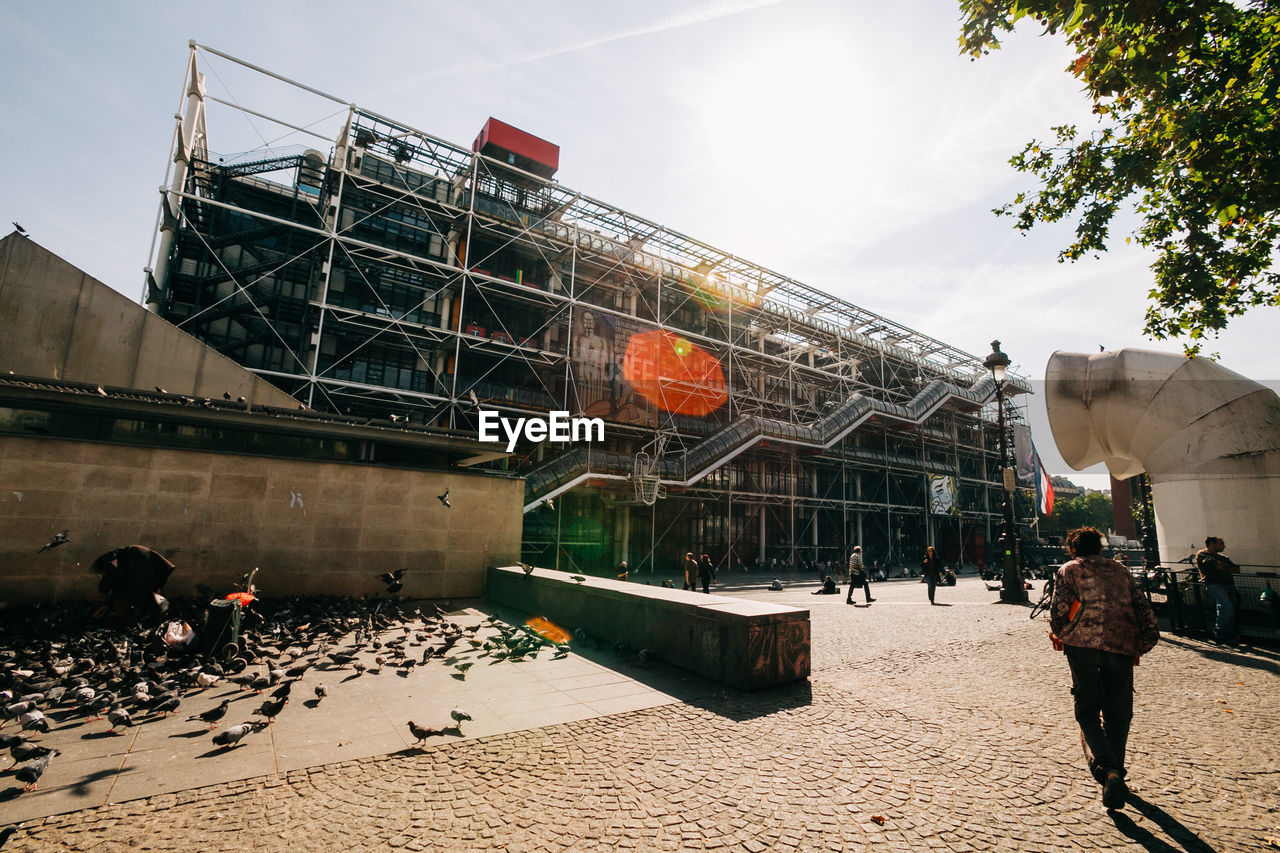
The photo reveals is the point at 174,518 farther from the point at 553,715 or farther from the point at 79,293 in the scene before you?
the point at 79,293

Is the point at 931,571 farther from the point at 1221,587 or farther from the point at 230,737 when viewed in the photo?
the point at 230,737

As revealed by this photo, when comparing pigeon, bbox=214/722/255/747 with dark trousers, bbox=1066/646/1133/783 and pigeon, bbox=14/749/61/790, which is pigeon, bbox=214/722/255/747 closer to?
pigeon, bbox=14/749/61/790

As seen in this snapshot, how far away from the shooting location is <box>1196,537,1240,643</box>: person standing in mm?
8203

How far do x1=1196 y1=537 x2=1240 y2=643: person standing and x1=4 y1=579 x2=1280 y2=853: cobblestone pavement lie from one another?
399cm

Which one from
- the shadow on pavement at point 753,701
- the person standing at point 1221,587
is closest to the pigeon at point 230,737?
the shadow on pavement at point 753,701

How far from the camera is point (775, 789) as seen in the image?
3.28 meters

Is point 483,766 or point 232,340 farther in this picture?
point 232,340

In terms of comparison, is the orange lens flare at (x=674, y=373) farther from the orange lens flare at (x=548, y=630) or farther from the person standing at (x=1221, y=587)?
the person standing at (x=1221, y=587)

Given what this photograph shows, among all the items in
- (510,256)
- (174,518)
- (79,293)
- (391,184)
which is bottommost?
(174,518)

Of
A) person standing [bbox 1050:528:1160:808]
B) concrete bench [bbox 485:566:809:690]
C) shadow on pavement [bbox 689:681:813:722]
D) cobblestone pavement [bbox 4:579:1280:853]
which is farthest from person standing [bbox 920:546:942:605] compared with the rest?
person standing [bbox 1050:528:1160:808]

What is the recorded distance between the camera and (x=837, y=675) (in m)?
6.13

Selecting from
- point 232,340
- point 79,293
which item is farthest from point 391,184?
point 79,293

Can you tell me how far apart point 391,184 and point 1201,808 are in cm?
3104

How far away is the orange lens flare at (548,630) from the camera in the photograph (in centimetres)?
773
